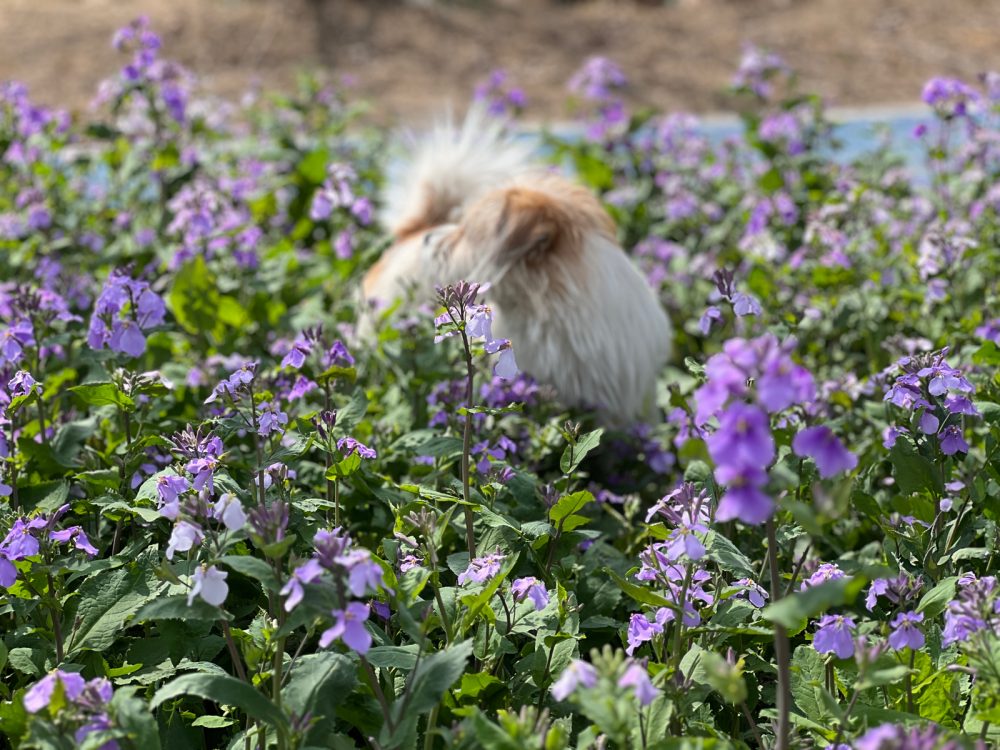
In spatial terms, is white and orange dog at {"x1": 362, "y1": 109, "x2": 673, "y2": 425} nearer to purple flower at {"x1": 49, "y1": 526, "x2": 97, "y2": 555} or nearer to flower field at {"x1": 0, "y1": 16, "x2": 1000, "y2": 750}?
flower field at {"x1": 0, "y1": 16, "x2": 1000, "y2": 750}

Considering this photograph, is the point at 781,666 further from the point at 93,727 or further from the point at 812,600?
the point at 93,727

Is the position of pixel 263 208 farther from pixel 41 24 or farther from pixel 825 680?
pixel 41 24

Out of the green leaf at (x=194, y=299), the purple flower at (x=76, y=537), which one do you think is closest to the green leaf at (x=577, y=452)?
the purple flower at (x=76, y=537)

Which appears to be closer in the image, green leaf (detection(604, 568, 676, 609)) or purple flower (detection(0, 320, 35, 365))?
green leaf (detection(604, 568, 676, 609))

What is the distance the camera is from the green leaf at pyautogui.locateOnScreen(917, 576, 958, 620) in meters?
1.45

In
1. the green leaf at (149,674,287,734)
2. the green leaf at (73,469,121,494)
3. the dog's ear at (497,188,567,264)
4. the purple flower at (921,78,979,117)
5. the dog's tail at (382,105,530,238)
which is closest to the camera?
the green leaf at (149,674,287,734)

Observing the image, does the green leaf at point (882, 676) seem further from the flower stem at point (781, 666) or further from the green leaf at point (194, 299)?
the green leaf at point (194, 299)

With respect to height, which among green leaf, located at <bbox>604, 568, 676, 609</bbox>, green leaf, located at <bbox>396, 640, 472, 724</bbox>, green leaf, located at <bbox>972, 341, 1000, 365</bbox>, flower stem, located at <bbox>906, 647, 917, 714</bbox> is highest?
green leaf, located at <bbox>972, 341, 1000, 365</bbox>

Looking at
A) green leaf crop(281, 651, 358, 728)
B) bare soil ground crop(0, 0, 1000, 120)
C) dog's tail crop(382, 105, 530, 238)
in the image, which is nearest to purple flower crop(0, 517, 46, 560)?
green leaf crop(281, 651, 358, 728)

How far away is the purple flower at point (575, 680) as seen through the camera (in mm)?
1072

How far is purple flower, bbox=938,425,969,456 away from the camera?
1626mm

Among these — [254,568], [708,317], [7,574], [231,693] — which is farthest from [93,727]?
[708,317]

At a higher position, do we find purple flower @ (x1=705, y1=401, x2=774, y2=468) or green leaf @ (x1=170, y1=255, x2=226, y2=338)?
purple flower @ (x1=705, y1=401, x2=774, y2=468)

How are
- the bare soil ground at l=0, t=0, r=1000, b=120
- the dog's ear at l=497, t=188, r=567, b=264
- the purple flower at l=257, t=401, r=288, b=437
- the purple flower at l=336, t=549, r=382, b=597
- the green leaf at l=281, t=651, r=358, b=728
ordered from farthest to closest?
the bare soil ground at l=0, t=0, r=1000, b=120, the dog's ear at l=497, t=188, r=567, b=264, the purple flower at l=257, t=401, r=288, b=437, the green leaf at l=281, t=651, r=358, b=728, the purple flower at l=336, t=549, r=382, b=597
